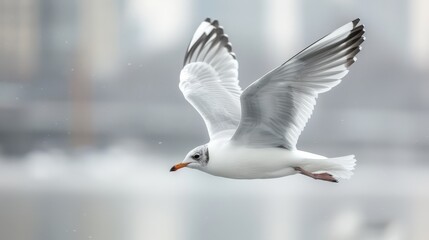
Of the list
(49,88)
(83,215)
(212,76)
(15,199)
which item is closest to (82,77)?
(49,88)

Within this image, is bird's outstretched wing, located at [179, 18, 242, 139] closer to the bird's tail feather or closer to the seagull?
the seagull

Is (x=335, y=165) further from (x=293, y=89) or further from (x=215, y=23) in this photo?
(x=215, y=23)

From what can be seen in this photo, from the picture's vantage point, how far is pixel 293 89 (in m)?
2.34

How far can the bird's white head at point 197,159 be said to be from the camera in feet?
8.11

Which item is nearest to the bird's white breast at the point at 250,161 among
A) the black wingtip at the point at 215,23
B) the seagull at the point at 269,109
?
the seagull at the point at 269,109

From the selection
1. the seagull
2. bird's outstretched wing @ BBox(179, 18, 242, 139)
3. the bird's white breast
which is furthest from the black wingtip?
the bird's white breast

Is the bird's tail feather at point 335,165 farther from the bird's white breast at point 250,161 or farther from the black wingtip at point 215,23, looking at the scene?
the black wingtip at point 215,23

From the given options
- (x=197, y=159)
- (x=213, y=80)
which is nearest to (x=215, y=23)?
(x=213, y=80)

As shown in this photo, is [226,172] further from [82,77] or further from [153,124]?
[82,77]

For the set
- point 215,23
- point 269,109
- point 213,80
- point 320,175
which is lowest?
point 320,175

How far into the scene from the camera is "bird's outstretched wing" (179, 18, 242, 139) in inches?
105

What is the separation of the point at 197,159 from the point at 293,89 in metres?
0.33

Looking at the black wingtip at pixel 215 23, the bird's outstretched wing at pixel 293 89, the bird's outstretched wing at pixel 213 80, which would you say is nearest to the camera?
the bird's outstretched wing at pixel 293 89

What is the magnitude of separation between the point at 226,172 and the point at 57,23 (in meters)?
7.98
